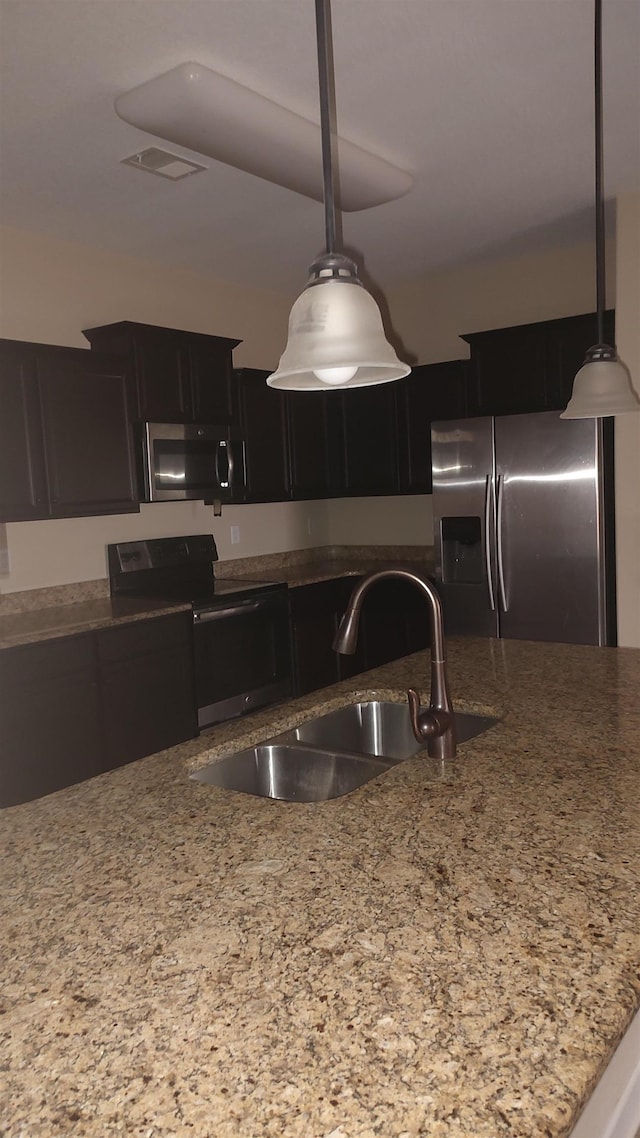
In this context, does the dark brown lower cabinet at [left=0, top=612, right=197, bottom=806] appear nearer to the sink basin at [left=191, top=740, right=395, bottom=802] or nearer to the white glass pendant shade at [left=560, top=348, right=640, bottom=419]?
the sink basin at [left=191, top=740, right=395, bottom=802]

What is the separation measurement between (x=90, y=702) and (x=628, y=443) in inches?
105

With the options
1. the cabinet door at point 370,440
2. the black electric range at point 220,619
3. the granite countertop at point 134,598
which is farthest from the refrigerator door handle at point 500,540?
the black electric range at point 220,619

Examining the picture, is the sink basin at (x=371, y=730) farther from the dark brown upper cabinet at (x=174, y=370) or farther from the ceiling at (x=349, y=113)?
the dark brown upper cabinet at (x=174, y=370)

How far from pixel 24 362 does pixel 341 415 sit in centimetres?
229

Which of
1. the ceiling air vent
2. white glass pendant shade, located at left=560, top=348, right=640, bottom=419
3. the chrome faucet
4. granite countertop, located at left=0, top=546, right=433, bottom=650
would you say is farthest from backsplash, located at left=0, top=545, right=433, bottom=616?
white glass pendant shade, located at left=560, top=348, right=640, bottom=419

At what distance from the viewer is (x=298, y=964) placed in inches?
37.9

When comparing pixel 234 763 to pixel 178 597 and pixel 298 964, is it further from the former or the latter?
Result: pixel 178 597

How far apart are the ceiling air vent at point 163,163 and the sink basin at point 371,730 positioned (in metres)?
2.12

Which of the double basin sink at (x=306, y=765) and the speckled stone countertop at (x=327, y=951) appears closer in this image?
the speckled stone countertop at (x=327, y=951)

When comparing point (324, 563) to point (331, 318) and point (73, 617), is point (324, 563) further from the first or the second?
point (331, 318)

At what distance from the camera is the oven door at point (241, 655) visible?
12.9ft

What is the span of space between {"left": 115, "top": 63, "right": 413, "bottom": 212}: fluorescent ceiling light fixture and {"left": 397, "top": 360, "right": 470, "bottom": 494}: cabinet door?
1.69 metres

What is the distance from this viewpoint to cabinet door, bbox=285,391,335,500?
4.97 m

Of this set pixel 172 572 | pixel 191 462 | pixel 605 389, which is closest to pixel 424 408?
pixel 191 462
